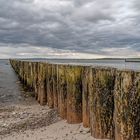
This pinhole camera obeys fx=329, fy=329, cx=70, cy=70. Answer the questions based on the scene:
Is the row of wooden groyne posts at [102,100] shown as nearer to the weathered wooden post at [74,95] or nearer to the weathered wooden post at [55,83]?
the weathered wooden post at [74,95]

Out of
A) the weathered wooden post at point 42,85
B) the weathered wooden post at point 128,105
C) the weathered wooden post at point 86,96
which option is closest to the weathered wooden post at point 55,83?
the weathered wooden post at point 42,85

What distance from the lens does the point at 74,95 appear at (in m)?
7.59

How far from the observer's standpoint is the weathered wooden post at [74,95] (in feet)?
24.5

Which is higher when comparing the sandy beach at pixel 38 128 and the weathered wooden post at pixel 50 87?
the weathered wooden post at pixel 50 87

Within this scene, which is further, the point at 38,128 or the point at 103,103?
the point at 38,128

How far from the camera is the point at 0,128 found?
26.6ft

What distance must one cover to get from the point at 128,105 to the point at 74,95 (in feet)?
8.51

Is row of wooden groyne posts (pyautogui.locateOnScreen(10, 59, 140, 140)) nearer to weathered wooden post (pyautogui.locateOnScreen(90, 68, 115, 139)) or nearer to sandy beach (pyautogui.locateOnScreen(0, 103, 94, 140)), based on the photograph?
weathered wooden post (pyautogui.locateOnScreen(90, 68, 115, 139))

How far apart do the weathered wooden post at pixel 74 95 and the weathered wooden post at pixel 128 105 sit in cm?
216

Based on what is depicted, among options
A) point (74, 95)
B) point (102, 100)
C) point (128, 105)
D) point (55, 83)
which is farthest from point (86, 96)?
point (55, 83)

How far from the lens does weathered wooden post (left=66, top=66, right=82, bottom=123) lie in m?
7.47

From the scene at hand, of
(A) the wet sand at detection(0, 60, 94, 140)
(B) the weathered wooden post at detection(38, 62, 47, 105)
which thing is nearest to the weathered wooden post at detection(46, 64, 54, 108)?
(A) the wet sand at detection(0, 60, 94, 140)

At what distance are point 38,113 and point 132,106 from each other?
509cm

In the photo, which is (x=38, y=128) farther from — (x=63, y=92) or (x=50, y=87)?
(x=50, y=87)
